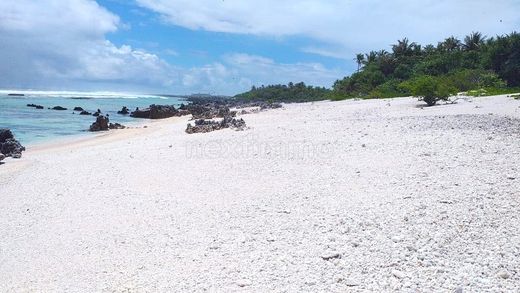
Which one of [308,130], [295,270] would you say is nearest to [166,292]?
[295,270]

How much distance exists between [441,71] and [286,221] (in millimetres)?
46580

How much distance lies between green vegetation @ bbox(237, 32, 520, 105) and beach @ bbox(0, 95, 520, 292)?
13.2 m

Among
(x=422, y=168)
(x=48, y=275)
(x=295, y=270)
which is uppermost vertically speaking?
(x=422, y=168)

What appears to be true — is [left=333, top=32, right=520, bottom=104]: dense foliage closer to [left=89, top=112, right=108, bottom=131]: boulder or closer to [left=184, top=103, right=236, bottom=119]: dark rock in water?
[left=184, top=103, right=236, bottom=119]: dark rock in water

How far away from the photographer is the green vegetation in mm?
25172

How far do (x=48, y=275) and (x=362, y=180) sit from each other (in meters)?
5.55

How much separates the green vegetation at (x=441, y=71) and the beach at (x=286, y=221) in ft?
43.3

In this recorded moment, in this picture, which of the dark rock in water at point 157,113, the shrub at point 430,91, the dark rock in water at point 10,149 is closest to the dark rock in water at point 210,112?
the dark rock in water at point 157,113

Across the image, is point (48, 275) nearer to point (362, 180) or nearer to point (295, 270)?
point (295, 270)

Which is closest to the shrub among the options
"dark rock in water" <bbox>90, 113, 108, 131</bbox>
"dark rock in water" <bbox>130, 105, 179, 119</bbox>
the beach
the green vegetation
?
the green vegetation

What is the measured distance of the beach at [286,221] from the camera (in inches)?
185

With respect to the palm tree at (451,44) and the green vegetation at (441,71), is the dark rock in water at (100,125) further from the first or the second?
the palm tree at (451,44)

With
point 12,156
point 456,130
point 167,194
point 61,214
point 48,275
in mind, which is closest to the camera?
point 48,275

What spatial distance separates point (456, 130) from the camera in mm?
11734
